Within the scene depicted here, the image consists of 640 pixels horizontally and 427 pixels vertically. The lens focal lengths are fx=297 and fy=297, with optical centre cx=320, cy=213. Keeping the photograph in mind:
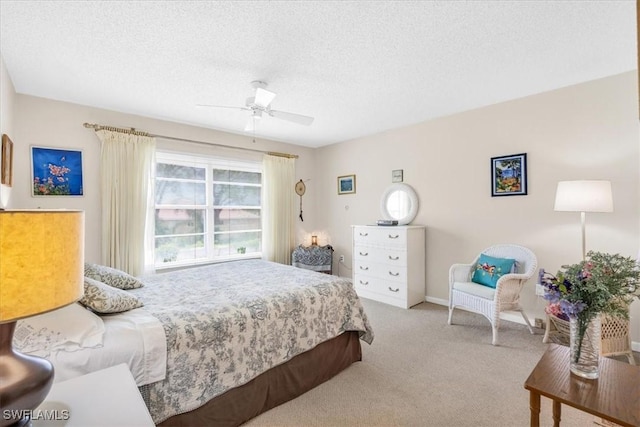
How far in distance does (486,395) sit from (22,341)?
260 centimetres

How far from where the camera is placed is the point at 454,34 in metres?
2.03

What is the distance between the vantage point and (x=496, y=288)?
9.22 feet

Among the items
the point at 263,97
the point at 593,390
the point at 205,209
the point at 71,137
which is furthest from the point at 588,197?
the point at 71,137

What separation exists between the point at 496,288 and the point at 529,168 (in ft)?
4.52

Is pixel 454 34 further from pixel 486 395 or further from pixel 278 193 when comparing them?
pixel 278 193

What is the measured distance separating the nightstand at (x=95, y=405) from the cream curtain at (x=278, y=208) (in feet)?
12.0

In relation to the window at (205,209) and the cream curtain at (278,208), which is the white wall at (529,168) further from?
the window at (205,209)

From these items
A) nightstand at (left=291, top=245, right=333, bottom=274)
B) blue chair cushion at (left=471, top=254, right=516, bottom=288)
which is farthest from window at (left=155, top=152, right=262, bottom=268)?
blue chair cushion at (left=471, top=254, right=516, bottom=288)

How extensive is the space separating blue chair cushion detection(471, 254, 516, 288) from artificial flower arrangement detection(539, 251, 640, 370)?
64.9 inches

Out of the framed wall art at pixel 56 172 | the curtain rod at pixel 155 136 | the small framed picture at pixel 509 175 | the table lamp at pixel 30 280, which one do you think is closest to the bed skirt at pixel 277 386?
the table lamp at pixel 30 280

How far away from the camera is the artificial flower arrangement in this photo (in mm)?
1310

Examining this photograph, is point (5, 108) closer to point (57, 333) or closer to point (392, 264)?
point (57, 333)

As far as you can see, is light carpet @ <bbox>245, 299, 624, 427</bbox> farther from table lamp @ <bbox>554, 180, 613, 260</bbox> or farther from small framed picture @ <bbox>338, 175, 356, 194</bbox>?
small framed picture @ <bbox>338, 175, 356, 194</bbox>

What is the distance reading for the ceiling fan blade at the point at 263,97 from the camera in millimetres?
2373
